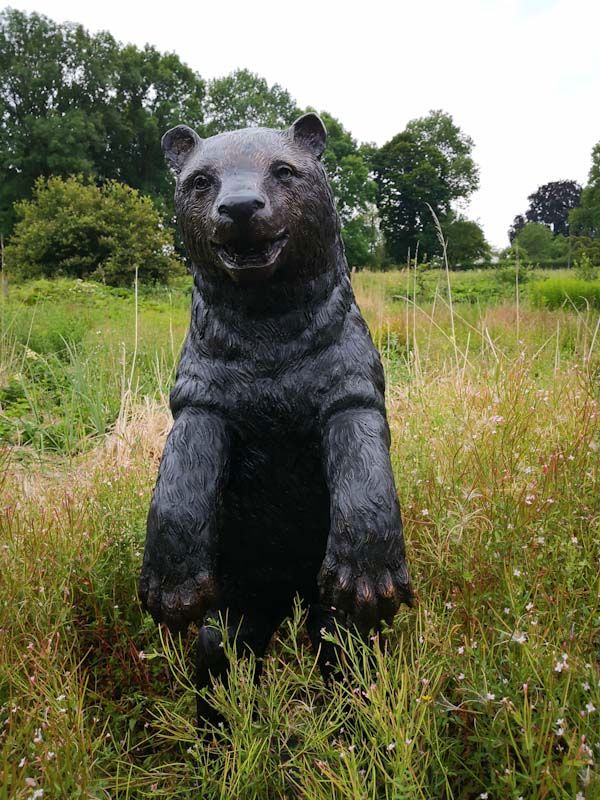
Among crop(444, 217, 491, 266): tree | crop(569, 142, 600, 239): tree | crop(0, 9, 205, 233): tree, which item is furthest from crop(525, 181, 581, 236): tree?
crop(0, 9, 205, 233): tree

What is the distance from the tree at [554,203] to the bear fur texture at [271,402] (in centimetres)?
4201

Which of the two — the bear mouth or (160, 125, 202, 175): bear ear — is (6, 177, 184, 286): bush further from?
the bear mouth

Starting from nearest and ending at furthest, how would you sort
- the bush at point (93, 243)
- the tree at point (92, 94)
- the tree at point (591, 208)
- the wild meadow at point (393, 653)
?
the wild meadow at point (393, 653) → the bush at point (93, 243) → the tree at point (92, 94) → the tree at point (591, 208)

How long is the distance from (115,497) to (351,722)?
58.2 inches

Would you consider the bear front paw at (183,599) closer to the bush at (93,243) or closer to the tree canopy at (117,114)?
the bush at (93,243)

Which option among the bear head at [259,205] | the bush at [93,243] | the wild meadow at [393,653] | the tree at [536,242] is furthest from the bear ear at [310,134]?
the tree at [536,242]

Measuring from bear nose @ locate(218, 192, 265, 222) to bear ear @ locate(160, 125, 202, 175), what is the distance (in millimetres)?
382

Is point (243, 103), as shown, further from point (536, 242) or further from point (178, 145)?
point (178, 145)

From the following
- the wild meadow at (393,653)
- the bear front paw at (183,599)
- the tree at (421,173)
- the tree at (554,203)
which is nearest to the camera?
the wild meadow at (393,653)

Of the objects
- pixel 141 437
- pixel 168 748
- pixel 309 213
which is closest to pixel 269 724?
pixel 168 748

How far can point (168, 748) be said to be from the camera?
175cm

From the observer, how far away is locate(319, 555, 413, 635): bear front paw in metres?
1.39

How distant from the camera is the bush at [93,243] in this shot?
1554cm

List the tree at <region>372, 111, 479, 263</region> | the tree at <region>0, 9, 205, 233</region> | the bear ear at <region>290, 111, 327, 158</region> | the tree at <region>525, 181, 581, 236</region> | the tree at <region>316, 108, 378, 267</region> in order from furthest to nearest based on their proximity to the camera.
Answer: the tree at <region>525, 181, 581, 236</region>
the tree at <region>372, 111, 479, 263</region>
the tree at <region>0, 9, 205, 233</region>
the tree at <region>316, 108, 378, 267</region>
the bear ear at <region>290, 111, 327, 158</region>
